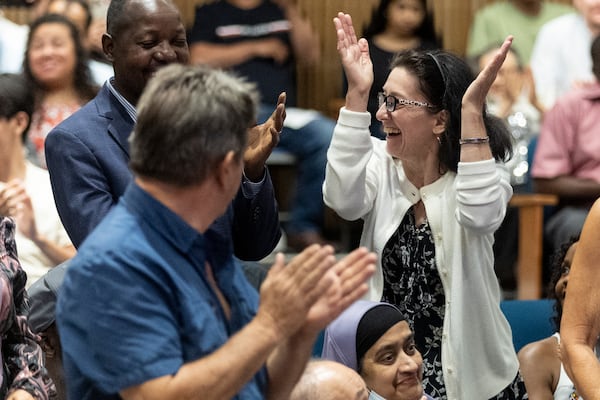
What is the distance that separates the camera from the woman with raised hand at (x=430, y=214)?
2895mm

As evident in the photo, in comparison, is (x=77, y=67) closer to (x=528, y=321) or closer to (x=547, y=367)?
(x=528, y=321)

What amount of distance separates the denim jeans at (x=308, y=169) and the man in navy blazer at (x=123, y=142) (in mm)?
2323

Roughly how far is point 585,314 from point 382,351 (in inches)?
18.4

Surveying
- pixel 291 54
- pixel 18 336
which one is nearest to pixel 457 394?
pixel 18 336

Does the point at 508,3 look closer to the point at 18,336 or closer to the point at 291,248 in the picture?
the point at 291,248

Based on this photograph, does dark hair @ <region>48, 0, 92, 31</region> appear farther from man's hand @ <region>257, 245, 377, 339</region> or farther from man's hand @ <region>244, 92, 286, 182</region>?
man's hand @ <region>257, 245, 377, 339</region>

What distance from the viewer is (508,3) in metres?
6.02

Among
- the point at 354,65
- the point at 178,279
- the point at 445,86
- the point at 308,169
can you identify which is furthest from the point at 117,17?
the point at 308,169

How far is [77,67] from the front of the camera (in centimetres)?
456

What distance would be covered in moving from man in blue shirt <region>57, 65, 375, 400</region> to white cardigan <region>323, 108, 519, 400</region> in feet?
3.61

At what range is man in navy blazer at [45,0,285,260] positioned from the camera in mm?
2594

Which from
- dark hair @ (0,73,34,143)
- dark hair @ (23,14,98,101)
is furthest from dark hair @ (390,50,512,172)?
dark hair @ (23,14,98,101)

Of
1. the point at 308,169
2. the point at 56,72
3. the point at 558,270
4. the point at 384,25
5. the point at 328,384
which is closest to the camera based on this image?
the point at 328,384

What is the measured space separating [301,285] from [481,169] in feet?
3.92
